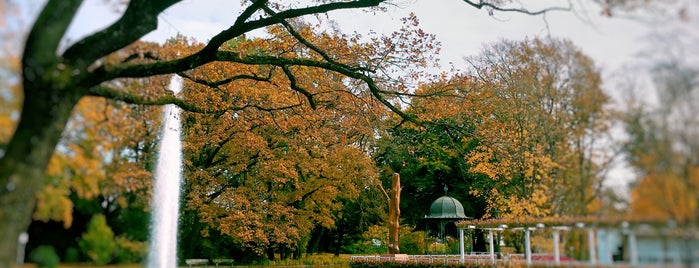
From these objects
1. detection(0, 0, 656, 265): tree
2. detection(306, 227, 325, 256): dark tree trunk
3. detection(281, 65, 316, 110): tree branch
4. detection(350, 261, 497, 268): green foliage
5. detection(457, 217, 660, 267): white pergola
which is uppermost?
detection(281, 65, 316, 110): tree branch

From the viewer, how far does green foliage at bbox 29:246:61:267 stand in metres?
9.41

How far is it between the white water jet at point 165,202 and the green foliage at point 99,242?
2142 millimetres

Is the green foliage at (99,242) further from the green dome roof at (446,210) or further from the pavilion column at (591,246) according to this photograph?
the green dome roof at (446,210)

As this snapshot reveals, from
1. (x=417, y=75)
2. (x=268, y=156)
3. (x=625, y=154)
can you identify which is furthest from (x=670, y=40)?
(x=268, y=156)

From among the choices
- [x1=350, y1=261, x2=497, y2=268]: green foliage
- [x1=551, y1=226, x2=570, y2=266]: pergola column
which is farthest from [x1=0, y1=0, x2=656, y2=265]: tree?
[x1=350, y1=261, x2=497, y2=268]: green foliage

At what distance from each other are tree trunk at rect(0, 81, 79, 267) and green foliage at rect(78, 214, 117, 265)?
9.89 ft

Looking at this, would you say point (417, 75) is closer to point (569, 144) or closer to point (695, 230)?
point (569, 144)

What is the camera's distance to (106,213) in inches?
431

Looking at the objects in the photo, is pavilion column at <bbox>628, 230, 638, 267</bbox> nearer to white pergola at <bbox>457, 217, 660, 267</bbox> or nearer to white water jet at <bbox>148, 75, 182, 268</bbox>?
white pergola at <bbox>457, 217, 660, 267</bbox>

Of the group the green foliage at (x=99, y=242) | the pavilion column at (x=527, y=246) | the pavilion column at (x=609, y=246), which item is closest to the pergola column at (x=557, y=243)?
the pavilion column at (x=527, y=246)

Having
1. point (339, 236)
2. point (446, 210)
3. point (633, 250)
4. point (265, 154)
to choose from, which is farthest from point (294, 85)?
point (339, 236)

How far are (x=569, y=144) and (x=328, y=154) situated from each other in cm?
1730

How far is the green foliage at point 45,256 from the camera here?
30.9ft

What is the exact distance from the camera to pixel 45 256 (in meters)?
9.56
